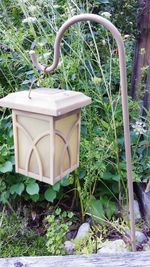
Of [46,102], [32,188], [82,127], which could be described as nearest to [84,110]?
[82,127]

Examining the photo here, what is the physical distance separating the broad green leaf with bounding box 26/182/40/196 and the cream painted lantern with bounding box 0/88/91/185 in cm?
66

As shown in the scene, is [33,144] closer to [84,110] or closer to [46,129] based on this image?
[46,129]

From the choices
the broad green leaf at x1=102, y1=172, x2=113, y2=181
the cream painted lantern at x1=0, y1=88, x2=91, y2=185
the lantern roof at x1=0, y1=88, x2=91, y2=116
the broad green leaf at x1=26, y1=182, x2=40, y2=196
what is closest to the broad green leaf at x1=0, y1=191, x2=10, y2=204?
the broad green leaf at x1=26, y1=182, x2=40, y2=196

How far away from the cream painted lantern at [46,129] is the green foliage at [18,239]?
0.82m

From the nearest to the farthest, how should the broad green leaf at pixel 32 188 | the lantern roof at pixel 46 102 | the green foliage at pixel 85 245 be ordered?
1. the lantern roof at pixel 46 102
2. the green foliage at pixel 85 245
3. the broad green leaf at pixel 32 188

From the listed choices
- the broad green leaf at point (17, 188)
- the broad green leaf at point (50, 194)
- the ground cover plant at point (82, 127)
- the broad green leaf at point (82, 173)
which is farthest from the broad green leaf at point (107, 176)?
the broad green leaf at point (17, 188)

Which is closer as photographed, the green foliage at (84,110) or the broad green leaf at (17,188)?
the green foliage at (84,110)

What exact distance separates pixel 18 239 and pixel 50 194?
0.30m

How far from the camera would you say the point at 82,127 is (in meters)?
1.55

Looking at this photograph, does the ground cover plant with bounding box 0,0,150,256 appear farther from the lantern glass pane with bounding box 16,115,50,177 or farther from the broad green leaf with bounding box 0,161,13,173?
the lantern glass pane with bounding box 16,115,50,177

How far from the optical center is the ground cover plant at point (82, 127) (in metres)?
1.30

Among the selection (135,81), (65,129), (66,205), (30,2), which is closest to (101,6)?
(135,81)

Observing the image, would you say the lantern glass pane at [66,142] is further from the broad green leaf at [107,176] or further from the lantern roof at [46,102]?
the broad green leaf at [107,176]

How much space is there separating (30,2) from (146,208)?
1.26 m
